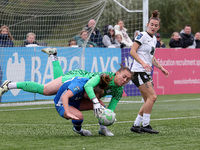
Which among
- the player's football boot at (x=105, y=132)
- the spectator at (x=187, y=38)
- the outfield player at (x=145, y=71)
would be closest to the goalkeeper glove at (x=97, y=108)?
the player's football boot at (x=105, y=132)

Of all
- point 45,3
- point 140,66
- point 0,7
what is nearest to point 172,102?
point 45,3

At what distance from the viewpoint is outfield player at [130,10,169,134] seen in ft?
26.0

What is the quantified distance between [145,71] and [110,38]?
28.5 feet

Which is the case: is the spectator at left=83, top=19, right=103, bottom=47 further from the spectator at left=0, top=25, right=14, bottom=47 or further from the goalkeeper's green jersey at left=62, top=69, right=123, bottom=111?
the goalkeeper's green jersey at left=62, top=69, right=123, bottom=111

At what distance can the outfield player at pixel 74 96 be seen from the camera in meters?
6.97

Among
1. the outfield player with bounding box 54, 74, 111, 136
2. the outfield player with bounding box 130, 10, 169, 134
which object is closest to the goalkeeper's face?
the outfield player with bounding box 54, 74, 111, 136

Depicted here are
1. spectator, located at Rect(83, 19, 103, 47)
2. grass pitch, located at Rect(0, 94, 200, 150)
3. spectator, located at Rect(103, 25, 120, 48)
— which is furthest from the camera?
spectator, located at Rect(103, 25, 120, 48)

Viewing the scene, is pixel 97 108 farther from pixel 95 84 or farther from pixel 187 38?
pixel 187 38

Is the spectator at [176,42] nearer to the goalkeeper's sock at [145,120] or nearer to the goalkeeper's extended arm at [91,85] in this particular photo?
the goalkeeper's sock at [145,120]

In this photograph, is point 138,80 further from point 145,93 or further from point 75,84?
point 75,84

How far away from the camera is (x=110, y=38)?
16703 mm

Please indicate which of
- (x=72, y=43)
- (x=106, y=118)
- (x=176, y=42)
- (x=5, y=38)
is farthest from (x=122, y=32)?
(x=106, y=118)

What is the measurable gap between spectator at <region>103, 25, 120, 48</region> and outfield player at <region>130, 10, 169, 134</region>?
326 inches

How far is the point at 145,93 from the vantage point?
800 centimetres
